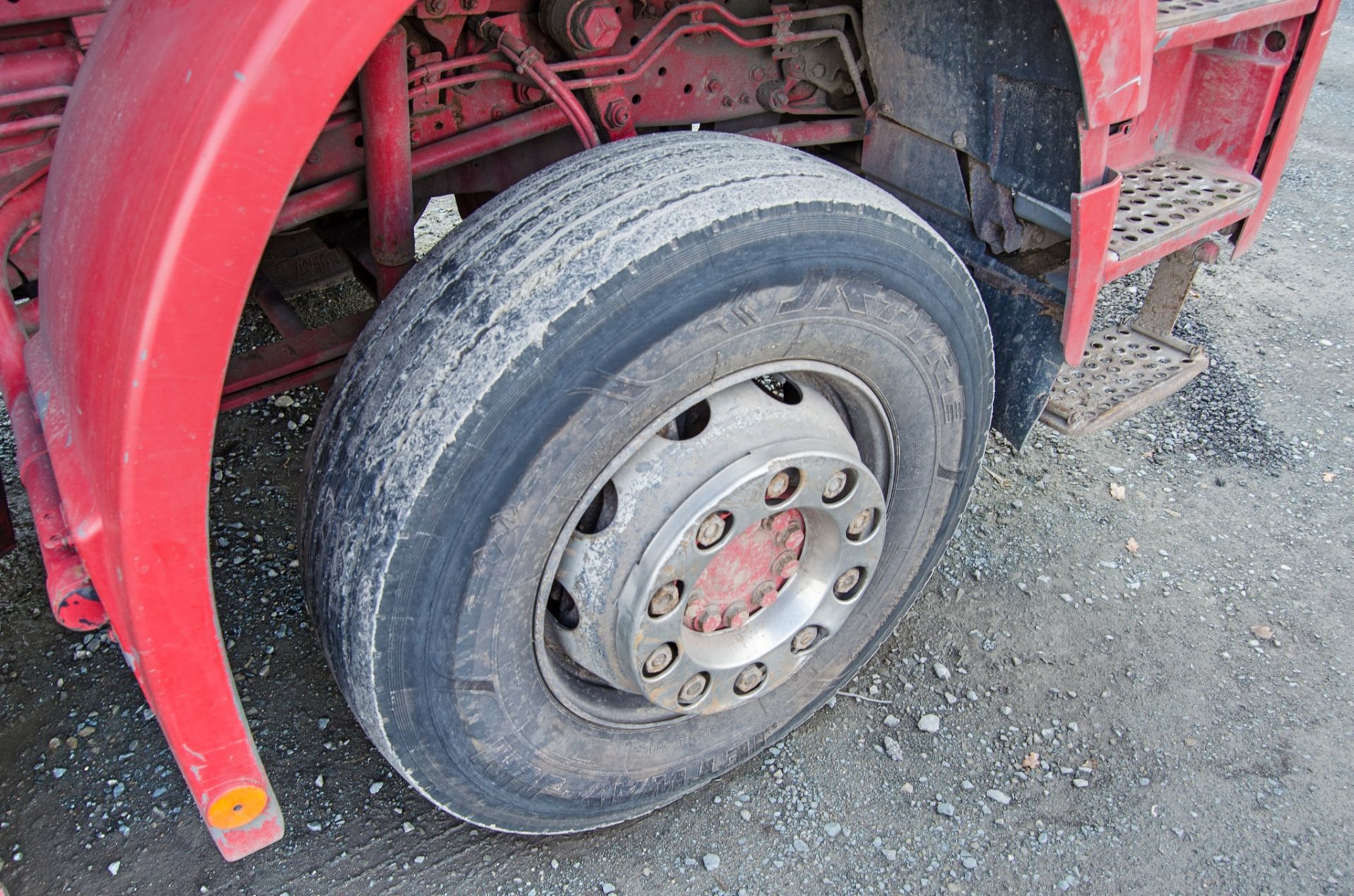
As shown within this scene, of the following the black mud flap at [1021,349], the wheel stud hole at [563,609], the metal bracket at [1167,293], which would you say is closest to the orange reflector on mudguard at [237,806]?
the wheel stud hole at [563,609]

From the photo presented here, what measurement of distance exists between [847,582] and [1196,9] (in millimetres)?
1447

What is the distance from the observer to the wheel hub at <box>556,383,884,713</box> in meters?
1.49

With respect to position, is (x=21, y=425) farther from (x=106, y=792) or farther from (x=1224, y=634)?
(x=1224, y=634)

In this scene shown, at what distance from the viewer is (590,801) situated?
1.77m

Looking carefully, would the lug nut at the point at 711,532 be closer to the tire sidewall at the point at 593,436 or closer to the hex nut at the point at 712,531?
the hex nut at the point at 712,531

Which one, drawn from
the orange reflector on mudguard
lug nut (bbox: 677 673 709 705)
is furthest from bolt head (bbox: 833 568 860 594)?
the orange reflector on mudguard

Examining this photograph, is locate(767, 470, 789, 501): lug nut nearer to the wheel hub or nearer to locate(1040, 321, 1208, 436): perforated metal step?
the wheel hub

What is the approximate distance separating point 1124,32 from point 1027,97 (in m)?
0.20

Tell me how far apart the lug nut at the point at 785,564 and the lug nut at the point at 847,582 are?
100 mm

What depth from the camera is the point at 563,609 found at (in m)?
1.64

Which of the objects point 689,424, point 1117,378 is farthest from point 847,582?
point 1117,378

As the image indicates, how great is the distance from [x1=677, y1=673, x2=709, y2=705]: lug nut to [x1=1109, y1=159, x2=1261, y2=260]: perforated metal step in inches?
47.5

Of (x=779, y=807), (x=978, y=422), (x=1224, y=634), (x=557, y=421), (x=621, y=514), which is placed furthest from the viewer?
(x=1224, y=634)

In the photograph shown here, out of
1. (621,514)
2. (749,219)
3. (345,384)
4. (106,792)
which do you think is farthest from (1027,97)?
(106,792)
